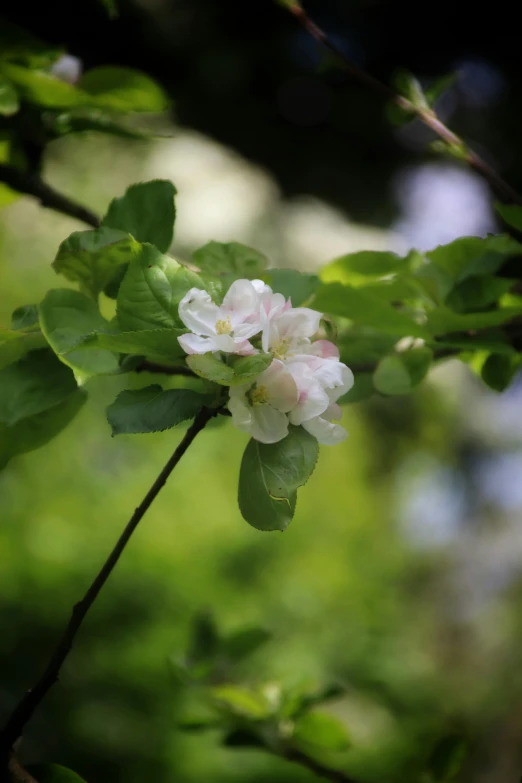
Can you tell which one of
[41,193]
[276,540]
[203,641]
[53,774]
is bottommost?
[276,540]

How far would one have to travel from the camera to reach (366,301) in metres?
0.31

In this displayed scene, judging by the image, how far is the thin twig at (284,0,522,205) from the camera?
0.43 m

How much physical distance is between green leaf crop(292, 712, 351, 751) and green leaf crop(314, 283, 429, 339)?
284 millimetres

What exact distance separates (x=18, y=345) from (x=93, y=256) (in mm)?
46

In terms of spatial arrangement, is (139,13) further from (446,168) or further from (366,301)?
(366,301)

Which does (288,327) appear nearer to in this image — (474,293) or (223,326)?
(223,326)

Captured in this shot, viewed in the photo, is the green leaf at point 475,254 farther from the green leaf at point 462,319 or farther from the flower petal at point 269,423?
the flower petal at point 269,423

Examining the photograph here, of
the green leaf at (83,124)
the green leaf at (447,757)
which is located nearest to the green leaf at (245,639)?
the green leaf at (447,757)

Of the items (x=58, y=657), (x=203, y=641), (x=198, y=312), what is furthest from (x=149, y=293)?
(x=203, y=641)

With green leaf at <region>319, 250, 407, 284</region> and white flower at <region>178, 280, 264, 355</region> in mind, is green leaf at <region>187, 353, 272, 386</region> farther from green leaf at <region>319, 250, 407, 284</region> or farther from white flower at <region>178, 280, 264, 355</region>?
green leaf at <region>319, 250, 407, 284</region>

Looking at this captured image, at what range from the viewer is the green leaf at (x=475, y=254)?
35 centimetres

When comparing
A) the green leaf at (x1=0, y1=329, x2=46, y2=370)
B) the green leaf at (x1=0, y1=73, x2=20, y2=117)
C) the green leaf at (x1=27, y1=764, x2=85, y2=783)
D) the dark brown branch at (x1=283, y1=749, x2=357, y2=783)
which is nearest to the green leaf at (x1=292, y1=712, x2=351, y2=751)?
the dark brown branch at (x1=283, y1=749, x2=357, y2=783)

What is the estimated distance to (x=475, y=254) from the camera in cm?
36

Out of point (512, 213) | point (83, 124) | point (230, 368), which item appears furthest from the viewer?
point (83, 124)
